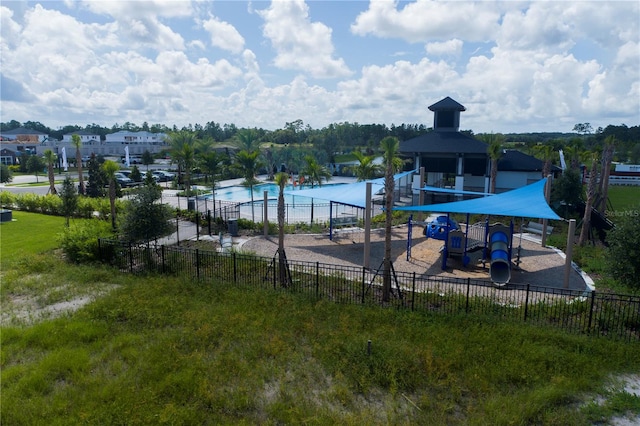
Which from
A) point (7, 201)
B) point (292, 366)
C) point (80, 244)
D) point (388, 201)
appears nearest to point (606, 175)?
point (388, 201)

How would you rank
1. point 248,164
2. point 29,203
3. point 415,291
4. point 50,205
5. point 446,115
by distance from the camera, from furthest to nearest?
point 446,115
point 29,203
point 248,164
point 50,205
point 415,291

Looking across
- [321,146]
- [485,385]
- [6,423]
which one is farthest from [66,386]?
[321,146]

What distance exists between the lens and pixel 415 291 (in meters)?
14.1

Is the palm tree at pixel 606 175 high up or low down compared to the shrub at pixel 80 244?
up

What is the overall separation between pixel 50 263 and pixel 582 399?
1785 cm

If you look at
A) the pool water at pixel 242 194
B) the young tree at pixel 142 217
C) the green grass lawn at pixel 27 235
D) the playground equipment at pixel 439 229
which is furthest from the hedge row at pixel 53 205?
the playground equipment at pixel 439 229

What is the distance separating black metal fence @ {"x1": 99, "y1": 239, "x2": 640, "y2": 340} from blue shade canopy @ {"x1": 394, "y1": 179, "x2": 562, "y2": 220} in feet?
9.06

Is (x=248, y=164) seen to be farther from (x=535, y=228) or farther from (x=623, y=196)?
(x=623, y=196)

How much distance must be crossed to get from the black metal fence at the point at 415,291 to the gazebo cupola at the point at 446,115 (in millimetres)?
27330

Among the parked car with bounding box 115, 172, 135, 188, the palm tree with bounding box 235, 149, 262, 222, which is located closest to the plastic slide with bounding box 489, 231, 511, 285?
the palm tree with bounding box 235, 149, 262, 222

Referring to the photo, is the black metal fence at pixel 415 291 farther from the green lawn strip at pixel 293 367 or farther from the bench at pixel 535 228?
the bench at pixel 535 228

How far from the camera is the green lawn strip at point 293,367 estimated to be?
25.4 ft

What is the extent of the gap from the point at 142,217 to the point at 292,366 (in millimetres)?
10302

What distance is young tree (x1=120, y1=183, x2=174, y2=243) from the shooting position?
16.6 meters
